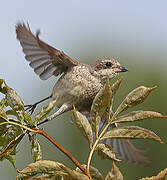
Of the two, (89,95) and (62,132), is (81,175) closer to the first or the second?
(89,95)

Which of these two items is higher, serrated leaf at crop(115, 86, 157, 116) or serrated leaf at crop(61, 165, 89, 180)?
serrated leaf at crop(115, 86, 157, 116)

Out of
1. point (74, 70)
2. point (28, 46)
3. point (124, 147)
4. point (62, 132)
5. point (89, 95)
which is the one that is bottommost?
point (62, 132)

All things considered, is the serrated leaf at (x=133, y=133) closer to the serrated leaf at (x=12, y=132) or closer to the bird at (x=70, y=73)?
the serrated leaf at (x=12, y=132)

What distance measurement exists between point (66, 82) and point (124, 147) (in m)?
1.10

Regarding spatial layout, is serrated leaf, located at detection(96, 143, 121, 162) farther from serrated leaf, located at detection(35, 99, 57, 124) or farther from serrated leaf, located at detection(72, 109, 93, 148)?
serrated leaf, located at detection(35, 99, 57, 124)

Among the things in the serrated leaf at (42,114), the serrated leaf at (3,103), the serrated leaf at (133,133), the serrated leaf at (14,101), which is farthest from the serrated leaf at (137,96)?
the serrated leaf at (3,103)

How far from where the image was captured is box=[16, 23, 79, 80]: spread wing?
13.6ft

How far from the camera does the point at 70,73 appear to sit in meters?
4.09

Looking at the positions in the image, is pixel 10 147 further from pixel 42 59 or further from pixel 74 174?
pixel 42 59

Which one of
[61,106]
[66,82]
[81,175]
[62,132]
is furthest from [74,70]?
[62,132]

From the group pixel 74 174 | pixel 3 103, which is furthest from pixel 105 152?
pixel 3 103

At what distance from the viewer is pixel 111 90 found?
1.82 meters

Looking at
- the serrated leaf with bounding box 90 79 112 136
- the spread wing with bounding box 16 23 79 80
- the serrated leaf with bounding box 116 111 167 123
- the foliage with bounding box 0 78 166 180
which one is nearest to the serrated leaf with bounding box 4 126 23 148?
the foliage with bounding box 0 78 166 180

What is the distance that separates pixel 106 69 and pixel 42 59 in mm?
718
